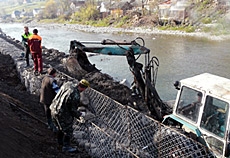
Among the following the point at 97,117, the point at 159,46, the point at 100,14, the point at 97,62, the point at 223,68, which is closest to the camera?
the point at 97,117

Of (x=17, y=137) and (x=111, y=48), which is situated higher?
(x=111, y=48)

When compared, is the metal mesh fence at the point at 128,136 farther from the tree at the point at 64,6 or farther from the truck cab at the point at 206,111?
the tree at the point at 64,6

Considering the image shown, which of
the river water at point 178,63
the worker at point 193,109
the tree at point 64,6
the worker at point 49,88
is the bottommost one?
the river water at point 178,63

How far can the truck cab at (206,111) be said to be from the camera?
14.5ft

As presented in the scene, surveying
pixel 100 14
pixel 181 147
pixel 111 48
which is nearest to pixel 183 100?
pixel 181 147

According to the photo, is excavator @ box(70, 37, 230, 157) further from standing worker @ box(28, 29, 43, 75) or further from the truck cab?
standing worker @ box(28, 29, 43, 75)

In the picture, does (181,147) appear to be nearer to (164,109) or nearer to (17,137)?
(164,109)

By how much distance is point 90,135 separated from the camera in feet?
18.8

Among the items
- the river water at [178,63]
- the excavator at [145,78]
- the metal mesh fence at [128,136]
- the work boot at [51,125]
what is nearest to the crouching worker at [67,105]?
the metal mesh fence at [128,136]

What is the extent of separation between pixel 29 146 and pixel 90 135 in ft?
4.45

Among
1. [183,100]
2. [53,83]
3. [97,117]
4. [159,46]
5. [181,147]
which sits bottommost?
[159,46]

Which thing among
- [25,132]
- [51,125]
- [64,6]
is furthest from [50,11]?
[25,132]

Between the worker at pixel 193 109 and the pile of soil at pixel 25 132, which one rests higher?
the worker at pixel 193 109

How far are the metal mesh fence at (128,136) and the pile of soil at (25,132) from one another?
428 mm
